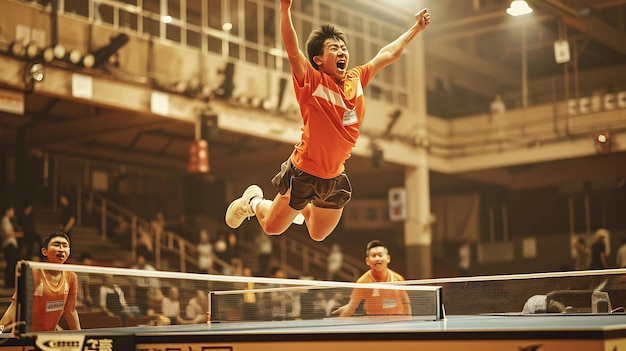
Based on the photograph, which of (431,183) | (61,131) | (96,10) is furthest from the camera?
(431,183)

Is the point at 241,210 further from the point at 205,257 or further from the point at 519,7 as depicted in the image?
the point at 205,257

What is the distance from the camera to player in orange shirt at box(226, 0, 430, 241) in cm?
537

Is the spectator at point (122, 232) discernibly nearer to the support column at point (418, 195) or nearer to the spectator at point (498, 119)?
the support column at point (418, 195)

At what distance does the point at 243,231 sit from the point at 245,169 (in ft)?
6.87

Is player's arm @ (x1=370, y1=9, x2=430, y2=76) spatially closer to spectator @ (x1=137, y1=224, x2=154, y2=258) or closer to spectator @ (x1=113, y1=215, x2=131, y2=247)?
spectator @ (x1=137, y1=224, x2=154, y2=258)

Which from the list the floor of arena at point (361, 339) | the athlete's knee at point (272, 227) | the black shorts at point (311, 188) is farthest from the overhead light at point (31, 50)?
the floor of arena at point (361, 339)

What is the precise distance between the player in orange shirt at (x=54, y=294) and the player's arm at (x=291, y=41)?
90.5 inches

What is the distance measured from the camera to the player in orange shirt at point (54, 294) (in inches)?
227

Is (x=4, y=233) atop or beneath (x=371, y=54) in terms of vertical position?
beneath

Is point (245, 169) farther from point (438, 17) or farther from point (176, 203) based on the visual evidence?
point (438, 17)

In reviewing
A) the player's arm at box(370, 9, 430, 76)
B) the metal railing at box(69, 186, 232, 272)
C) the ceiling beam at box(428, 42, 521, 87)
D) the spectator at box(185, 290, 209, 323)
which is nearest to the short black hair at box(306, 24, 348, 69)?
the player's arm at box(370, 9, 430, 76)

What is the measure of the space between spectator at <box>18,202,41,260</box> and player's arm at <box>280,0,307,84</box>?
9.68 metres

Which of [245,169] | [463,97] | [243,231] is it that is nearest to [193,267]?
[243,231]

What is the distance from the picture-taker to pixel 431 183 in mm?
26203
